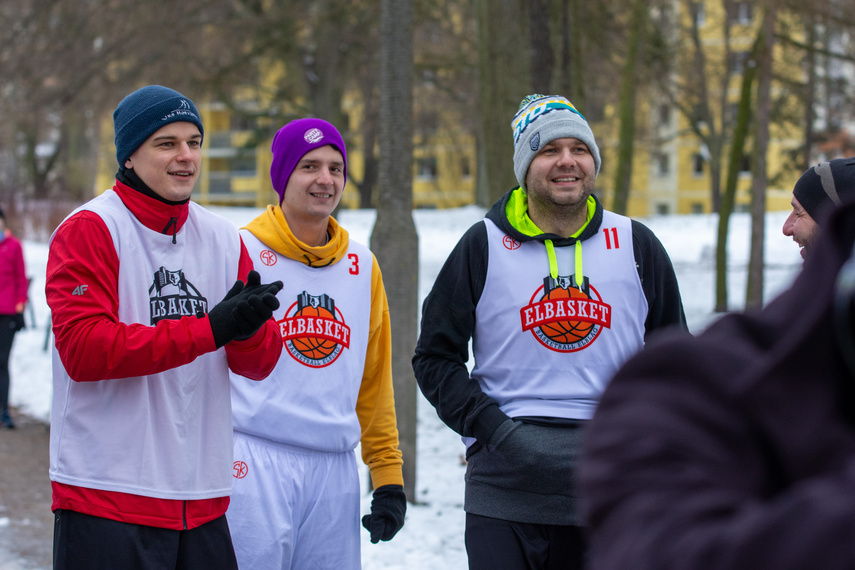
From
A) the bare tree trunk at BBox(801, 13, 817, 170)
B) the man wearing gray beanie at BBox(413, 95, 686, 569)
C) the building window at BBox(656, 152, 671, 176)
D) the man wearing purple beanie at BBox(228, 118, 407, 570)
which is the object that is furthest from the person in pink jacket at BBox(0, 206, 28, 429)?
the building window at BBox(656, 152, 671, 176)

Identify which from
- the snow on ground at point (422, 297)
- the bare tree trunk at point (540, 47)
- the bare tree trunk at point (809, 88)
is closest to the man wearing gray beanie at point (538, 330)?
the snow on ground at point (422, 297)

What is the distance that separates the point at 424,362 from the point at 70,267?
1.24 meters

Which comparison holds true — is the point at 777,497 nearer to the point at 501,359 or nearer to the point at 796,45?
the point at 501,359

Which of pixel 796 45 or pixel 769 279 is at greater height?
pixel 796 45

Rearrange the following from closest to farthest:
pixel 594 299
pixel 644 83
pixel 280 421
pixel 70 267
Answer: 1. pixel 70 267
2. pixel 594 299
3. pixel 280 421
4. pixel 644 83

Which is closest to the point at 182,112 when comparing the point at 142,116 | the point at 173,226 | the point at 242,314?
the point at 142,116

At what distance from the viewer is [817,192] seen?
2.93 m

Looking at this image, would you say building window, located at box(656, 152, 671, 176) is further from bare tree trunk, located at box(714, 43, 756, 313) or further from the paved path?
the paved path

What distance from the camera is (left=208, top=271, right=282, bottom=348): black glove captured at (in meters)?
2.63

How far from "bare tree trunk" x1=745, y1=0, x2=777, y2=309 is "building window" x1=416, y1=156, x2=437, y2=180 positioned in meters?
21.7

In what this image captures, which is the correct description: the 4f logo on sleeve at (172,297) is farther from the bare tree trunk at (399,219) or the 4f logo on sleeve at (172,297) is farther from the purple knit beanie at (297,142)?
the bare tree trunk at (399,219)

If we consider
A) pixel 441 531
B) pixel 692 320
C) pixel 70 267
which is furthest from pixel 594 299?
pixel 692 320

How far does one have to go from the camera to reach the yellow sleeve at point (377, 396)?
11.9ft

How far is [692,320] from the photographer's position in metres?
14.6
